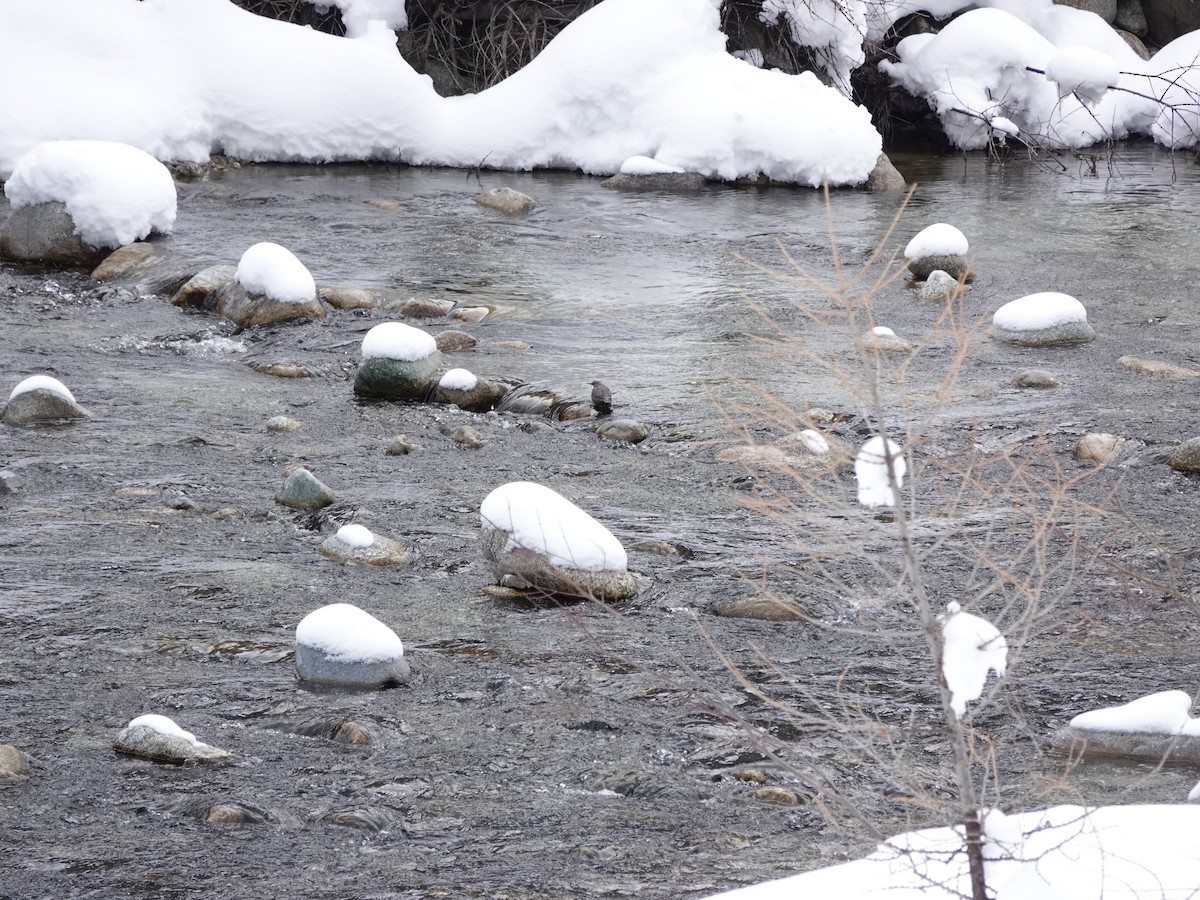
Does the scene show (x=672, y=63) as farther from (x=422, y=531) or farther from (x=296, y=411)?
(x=422, y=531)

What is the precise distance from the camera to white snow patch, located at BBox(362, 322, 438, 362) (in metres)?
6.32

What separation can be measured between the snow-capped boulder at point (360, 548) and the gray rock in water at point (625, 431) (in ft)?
4.99

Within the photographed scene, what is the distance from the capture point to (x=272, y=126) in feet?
41.8

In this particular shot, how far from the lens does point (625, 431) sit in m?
5.84

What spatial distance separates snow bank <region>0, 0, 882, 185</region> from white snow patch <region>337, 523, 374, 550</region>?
8412mm

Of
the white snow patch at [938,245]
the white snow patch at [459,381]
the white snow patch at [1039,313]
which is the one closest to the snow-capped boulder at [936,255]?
the white snow patch at [938,245]

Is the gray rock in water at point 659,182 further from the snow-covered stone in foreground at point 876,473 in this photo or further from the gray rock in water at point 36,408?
the snow-covered stone in foreground at point 876,473

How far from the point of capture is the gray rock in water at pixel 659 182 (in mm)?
12141

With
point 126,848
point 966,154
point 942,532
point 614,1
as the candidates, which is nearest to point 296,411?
point 942,532

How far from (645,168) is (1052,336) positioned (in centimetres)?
565

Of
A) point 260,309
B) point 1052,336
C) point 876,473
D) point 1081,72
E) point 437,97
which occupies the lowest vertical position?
point 260,309

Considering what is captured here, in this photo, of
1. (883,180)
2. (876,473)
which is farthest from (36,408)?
(883,180)

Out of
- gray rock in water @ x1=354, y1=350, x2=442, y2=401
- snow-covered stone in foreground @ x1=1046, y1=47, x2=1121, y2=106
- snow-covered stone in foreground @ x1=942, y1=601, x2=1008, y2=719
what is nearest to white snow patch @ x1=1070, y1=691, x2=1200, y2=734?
snow-covered stone in foreground @ x1=942, y1=601, x2=1008, y2=719

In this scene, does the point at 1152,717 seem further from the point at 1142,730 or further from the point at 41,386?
the point at 41,386
